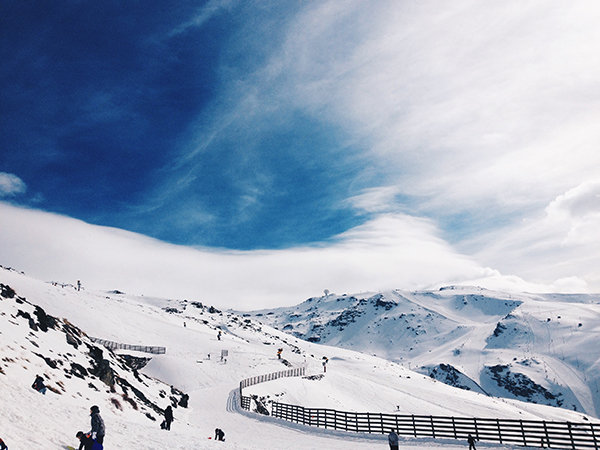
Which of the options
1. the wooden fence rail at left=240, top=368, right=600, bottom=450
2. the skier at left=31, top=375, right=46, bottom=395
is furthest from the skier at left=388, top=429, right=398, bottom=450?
the skier at left=31, top=375, right=46, bottom=395

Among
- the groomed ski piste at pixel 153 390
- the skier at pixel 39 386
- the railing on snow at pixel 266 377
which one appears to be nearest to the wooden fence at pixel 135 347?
the groomed ski piste at pixel 153 390

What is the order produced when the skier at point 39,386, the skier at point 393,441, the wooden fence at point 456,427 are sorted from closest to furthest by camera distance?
the skier at point 393,441
the skier at point 39,386
the wooden fence at point 456,427

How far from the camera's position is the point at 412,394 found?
6100cm

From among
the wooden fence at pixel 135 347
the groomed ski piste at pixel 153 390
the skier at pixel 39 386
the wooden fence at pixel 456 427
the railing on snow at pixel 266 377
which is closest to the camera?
the groomed ski piste at pixel 153 390

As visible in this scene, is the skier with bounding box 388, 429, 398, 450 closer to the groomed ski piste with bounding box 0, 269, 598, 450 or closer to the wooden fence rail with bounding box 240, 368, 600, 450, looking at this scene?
the wooden fence rail with bounding box 240, 368, 600, 450

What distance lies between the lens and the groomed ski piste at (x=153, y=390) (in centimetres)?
1559

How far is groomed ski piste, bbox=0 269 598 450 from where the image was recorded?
15.6m

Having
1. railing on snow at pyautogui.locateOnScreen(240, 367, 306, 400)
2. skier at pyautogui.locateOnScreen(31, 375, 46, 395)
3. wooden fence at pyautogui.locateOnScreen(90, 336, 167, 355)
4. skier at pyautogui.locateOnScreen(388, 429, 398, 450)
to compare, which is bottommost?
skier at pyautogui.locateOnScreen(388, 429, 398, 450)

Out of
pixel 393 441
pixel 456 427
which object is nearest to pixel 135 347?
pixel 456 427

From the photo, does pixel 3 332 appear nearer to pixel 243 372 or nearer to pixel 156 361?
pixel 156 361

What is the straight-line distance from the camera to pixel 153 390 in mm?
32062

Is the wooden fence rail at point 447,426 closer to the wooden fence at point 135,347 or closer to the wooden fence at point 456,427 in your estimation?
the wooden fence at point 456,427

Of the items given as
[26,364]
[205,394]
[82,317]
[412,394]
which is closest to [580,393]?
[412,394]

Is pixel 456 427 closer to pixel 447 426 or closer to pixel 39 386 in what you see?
pixel 447 426
